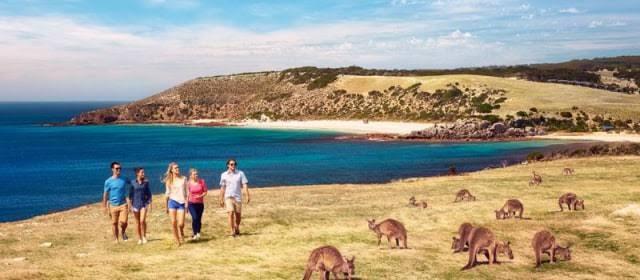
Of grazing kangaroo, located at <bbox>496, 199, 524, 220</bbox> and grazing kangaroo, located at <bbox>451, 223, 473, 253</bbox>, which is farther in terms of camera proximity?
grazing kangaroo, located at <bbox>496, 199, 524, 220</bbox>

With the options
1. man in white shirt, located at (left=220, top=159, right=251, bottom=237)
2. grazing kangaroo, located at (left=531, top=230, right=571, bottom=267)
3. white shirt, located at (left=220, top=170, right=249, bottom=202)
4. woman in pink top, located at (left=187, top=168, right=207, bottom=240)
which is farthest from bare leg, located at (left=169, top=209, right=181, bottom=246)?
grazing kangaroo, located at (left=531, top=230, right=571, bottom=267)

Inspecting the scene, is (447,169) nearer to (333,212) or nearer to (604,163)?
(604,163)

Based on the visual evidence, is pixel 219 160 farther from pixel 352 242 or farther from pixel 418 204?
pixel 352 242

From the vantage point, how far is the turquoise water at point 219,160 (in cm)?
5856

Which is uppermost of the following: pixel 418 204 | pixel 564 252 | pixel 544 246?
pixel 544 246

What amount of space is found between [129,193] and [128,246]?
1785mm

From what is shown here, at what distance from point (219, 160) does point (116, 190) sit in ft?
220

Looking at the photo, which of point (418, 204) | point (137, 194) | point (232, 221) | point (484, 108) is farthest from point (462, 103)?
point (137, 194)

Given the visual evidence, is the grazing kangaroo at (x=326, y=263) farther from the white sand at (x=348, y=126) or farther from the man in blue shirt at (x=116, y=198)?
the white sand at (x=348, y=126)

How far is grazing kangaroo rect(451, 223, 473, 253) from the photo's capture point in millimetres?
18500

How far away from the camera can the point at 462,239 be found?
1870 centimetres

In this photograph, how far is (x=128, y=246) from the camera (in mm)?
20453

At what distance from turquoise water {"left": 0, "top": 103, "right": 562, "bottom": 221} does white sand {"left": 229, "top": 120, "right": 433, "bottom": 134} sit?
1080 centimetres

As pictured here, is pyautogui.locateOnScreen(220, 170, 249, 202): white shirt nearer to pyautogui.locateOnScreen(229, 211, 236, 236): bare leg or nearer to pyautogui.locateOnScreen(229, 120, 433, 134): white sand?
pyautogui.locateOnScreen(229, 211, 236, 236): bare leg
